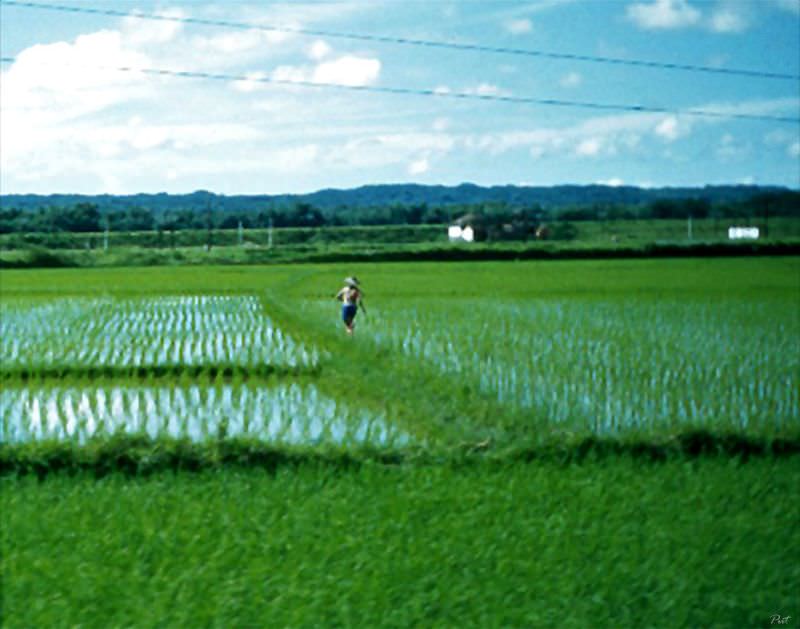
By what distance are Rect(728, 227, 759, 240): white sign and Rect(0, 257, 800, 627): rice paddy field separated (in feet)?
68.2

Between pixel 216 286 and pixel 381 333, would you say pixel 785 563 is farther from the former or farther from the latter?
pixel 216 286

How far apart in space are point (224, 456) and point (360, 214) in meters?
21.4

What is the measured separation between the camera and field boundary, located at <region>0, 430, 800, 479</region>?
6.17 metres

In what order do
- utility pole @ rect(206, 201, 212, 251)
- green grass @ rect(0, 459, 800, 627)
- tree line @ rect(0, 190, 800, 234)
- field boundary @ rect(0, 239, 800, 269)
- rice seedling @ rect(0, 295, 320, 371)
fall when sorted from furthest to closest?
field boundary @ rect(0, 239, 800, 269) < utility pole @ rect(206, 201, 212, 251) < tree line @ rect(0, 190, 800, 234) < rice seedling @ rect(0, 295, 320, 371) < green grass @ rect(0, 459, 800, 627)

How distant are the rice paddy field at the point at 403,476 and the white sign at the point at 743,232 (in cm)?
2080

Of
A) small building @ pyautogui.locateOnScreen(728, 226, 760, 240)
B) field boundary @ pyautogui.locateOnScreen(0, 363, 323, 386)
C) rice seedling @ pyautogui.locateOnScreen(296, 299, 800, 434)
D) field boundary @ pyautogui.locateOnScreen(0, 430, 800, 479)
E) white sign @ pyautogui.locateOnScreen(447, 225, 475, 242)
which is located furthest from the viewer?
small building @ pyautogui.locateOnScreen(728, 226, 760, 240)

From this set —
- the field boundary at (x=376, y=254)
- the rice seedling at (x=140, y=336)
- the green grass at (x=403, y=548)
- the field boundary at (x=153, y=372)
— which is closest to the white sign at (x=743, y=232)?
the field boundary at (x=376, y=254)

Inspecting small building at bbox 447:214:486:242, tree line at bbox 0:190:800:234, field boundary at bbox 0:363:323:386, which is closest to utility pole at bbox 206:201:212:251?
tree line at bbox 0:190:800:234

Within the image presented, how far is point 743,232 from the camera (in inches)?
1341

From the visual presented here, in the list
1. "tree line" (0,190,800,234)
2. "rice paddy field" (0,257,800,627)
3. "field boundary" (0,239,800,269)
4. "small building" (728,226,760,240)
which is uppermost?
"tree line" (0,190,800,234)

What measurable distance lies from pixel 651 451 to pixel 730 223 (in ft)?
93.7

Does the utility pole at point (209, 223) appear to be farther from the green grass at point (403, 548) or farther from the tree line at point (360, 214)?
the green grass at point (403, 548)

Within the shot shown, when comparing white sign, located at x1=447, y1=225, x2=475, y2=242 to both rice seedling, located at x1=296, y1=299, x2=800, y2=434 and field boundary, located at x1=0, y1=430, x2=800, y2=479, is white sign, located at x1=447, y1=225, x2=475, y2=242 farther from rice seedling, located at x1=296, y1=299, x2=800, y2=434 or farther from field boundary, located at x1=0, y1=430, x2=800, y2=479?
field boundary, located at x1=0, y1=430, x2=800, y2=479

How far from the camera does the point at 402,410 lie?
8.02 metres
